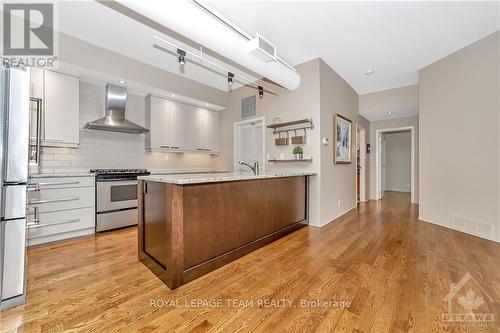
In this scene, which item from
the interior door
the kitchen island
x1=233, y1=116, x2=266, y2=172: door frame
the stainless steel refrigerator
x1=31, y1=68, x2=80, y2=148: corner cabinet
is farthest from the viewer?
the interior door

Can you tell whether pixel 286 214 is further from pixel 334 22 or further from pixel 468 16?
pixel 468 16

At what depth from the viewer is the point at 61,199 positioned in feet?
9.23

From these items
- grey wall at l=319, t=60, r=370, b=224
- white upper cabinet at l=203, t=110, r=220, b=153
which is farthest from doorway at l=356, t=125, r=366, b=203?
white upper cabinet at l=203, t=110, r=220, b=153

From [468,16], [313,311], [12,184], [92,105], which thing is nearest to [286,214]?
[313,311]

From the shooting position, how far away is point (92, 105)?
3.63 m

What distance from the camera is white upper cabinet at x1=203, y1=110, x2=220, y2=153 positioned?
5.11 meters

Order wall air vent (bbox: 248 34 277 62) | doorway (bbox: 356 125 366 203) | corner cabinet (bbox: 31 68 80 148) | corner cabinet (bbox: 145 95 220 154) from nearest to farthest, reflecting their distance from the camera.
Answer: wall air vent (bbox: 248 34 277 62) < corner cabinet (bbox: 31 68 80 148) < corner cabinet (bbox: 145 95 220 154) < doorway (bbox: 356 125 366 203)

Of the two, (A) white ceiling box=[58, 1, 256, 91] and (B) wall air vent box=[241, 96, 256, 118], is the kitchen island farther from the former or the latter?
(B) wall air vent box=[241, 96, 256, 118]

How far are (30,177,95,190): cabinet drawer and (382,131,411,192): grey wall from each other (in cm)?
873

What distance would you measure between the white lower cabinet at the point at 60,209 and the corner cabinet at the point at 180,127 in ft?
4.79

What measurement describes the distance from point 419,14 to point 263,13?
1894 mm

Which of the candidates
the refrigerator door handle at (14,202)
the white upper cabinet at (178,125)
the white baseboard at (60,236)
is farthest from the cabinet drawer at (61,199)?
the white upper cabinet at (178,125)

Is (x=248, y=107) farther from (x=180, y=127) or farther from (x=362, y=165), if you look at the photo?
(x=362, y=165)

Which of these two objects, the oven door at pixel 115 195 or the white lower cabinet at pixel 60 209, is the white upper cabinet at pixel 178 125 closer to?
the oven door at pixel 115 195
